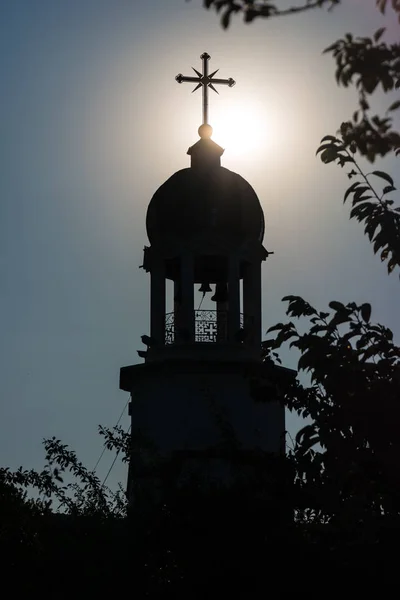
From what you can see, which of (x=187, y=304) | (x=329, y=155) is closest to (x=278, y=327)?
(x=329, y=155)

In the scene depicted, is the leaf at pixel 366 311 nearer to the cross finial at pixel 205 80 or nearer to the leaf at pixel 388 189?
the leaf at pixel 388 189

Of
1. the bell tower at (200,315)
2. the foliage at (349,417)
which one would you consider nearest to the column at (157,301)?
the bell tower at (200,315)

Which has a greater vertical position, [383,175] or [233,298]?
[233,298]

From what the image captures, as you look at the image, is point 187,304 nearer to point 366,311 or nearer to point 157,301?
point 157,301

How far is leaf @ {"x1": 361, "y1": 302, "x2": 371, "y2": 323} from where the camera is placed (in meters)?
15.9

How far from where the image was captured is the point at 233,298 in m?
33.3

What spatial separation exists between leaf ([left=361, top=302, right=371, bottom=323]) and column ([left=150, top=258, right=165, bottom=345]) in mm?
17802

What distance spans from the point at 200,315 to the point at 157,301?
102cm

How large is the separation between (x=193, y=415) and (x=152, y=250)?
3746 millimetres

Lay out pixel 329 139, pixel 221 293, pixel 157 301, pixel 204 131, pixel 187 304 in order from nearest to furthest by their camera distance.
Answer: pixel 329 139
pixel 187 304
pixel 157 301
pixel 221 293
pixel 204 131

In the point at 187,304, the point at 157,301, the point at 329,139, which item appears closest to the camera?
the point at 329,139

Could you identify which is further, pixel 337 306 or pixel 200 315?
pixel 200 315

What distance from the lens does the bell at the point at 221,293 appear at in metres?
34.4

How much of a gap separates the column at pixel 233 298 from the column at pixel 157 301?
1499 millimetres
